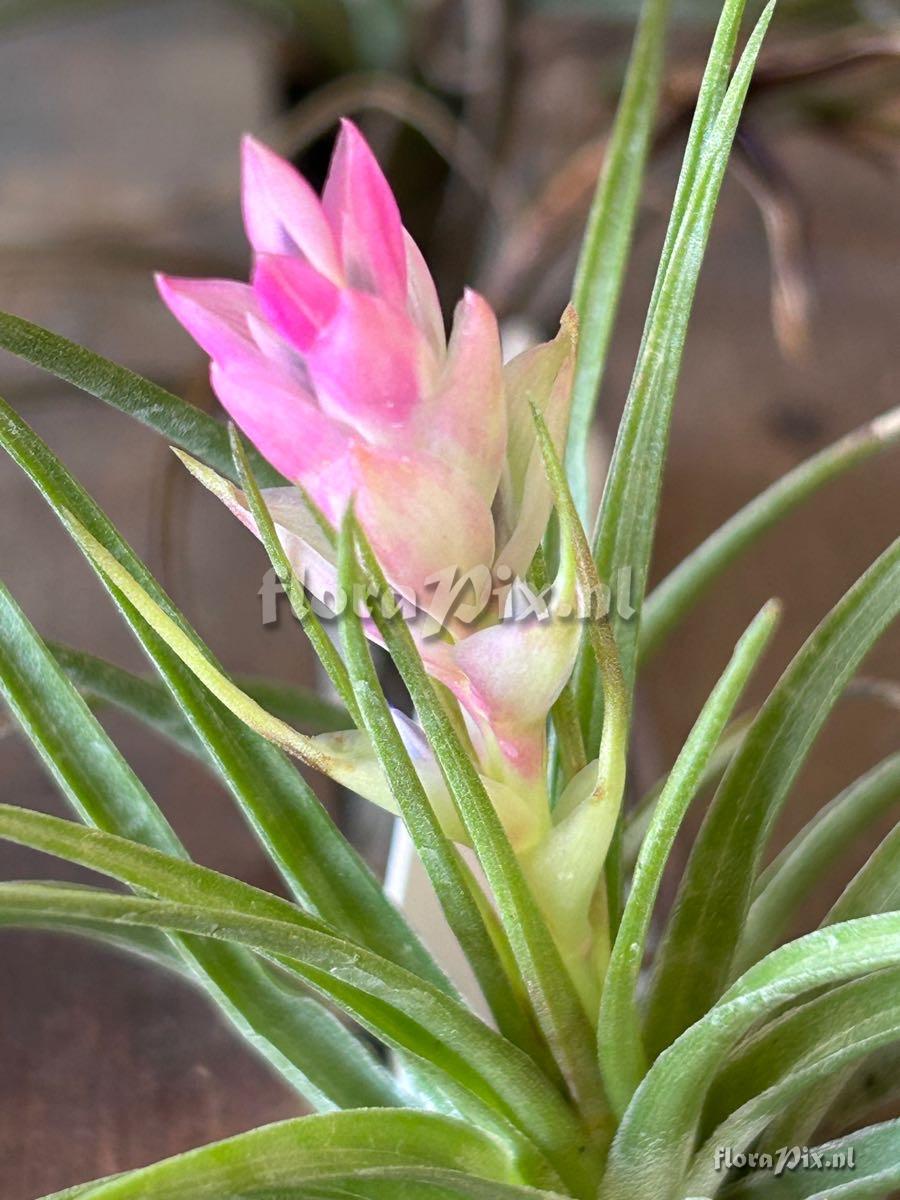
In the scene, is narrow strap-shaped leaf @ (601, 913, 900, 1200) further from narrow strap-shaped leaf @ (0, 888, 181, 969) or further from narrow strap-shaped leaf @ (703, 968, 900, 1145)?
narrow strap-shaped leaf @ (0, 888, 181, 969)

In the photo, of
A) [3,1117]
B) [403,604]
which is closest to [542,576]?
[403,604]

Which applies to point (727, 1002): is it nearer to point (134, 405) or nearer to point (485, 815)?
point (485, 815)

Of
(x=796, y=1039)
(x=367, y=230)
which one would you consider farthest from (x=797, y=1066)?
(x=367, y=230)

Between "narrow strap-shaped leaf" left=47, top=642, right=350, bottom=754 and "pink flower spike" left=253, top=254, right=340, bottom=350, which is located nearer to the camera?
"pink flower spike" left=253, top=254, right=340, bottom=350

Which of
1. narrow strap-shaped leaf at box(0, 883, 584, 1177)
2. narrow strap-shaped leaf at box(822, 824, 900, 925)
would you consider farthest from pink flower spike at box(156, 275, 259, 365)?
narrow strap-shaped leaf at box(822, 824, 900, 925)

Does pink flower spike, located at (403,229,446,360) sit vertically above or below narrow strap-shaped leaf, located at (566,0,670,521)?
below

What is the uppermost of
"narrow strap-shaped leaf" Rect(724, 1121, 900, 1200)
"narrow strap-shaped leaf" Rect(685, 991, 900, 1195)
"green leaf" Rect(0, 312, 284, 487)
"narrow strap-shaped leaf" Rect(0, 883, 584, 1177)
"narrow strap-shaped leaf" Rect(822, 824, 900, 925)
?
"green leaf" Rect(0, 312, 284, 487)
